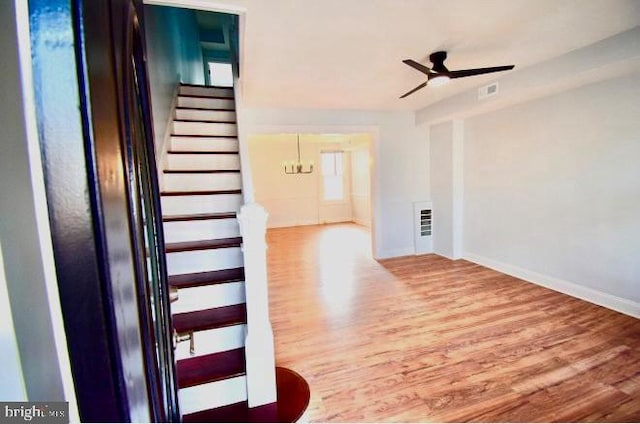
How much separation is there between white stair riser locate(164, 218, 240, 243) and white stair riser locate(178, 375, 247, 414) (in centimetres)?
111

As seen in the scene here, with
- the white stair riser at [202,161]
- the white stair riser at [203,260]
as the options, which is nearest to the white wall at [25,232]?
the white stair riser at [203,260]

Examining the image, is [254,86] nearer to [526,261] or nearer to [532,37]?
[532,37]

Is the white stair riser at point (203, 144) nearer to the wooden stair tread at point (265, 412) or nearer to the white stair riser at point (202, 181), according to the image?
the white stair riser at point (202, 181)

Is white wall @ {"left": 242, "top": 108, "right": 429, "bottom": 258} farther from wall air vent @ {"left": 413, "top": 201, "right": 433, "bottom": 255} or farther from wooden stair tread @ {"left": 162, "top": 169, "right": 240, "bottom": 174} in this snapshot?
wooden stair tread @ {"left": 162, "top": 169, "right": 240, "bottom": 174}

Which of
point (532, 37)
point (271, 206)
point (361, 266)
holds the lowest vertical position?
point (361, 266)

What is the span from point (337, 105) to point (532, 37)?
93.4 inches

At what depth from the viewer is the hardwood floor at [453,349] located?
175 centimetres

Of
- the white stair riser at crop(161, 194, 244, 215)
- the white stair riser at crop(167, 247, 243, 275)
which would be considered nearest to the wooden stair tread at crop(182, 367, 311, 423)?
the white stair riser at crop(167, 247, 243, 275)

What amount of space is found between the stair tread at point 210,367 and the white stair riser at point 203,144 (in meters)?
2.15

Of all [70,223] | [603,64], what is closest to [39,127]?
[70,223]

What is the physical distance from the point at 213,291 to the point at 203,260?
293 millimetres

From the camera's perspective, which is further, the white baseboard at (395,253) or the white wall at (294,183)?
the white wall at (294,183)

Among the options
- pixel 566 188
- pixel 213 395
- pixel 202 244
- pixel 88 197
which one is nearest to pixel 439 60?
pixel 566 188

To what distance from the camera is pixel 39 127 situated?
0.30 metres
